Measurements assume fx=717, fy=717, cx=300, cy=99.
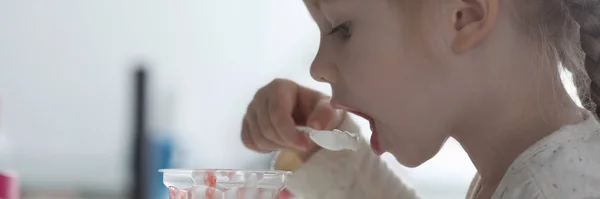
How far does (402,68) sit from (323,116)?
0.20 meters

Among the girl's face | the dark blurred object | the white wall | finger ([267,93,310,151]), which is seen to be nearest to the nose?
the girl's face

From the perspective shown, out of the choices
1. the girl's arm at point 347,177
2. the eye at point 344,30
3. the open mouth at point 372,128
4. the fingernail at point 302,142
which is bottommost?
the girl's arm at point 347,177

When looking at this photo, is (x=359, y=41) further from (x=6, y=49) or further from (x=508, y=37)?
Result: (x=6, y=49)

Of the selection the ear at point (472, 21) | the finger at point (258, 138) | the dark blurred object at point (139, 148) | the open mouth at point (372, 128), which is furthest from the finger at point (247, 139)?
the dark blurred object at point (139, 148)

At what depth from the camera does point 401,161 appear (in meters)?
0.54

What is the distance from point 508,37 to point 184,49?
37.3 inches

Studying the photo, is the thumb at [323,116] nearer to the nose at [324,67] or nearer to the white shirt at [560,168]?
the nose at [324,67]

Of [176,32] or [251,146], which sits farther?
[176,32]

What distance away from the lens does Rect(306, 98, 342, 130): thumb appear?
0.68 m

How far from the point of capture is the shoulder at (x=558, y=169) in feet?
1.45

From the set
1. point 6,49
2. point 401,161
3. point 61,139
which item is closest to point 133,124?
point 61,139

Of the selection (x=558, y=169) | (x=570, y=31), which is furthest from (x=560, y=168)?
(x=570, y=31)

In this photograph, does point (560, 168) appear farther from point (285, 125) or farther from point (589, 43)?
point (285, 125)

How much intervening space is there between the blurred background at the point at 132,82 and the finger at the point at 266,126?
1.90 feet
